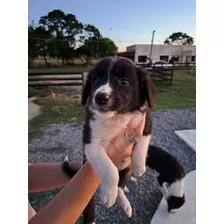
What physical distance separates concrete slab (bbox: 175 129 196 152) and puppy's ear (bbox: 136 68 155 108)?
56 centimetres

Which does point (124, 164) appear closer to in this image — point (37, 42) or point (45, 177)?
point (45, 177)

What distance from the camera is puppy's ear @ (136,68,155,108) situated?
67cm

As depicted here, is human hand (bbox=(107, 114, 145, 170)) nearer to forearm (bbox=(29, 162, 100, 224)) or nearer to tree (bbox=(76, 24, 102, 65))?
forearm (bbox=(29, 162, 100, 224))

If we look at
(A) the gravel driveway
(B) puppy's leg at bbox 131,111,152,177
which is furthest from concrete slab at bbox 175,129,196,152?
(B) puppy's leg at bbox 131,111,152,177

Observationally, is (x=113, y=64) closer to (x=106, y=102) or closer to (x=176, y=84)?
(x=106, y=102)

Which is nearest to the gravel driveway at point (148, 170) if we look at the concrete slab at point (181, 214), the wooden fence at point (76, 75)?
the concrete slab at point (181, 214)

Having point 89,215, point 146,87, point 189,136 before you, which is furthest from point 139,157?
point 189,136

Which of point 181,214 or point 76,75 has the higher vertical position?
point 76,75

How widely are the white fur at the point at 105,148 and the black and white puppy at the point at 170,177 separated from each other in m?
0.31

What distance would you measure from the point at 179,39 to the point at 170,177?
580 millimetres

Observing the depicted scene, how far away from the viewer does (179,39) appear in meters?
0.79

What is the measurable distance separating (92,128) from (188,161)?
621 mm

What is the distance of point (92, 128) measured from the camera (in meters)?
0.69

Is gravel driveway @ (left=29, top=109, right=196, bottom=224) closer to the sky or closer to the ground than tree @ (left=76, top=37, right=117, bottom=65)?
closer to the ground
